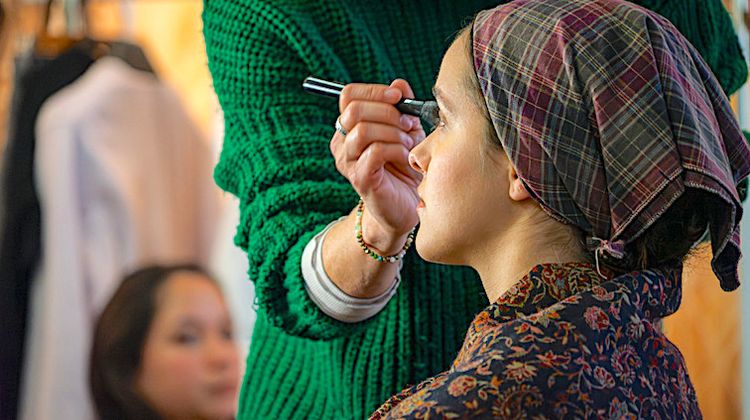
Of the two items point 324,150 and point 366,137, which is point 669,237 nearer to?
point 366,137

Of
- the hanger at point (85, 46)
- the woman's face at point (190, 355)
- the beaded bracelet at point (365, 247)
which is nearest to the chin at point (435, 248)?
the beaded bracelet at point (365, 247)

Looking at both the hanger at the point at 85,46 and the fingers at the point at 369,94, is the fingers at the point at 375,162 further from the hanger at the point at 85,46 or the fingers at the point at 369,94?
the hanger at the point at 85,46

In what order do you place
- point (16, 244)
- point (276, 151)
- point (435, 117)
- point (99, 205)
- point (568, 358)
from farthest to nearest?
point (99, 205) → point (16, 244) → point (276, 151) → point (435, 117) → point (568, 358)

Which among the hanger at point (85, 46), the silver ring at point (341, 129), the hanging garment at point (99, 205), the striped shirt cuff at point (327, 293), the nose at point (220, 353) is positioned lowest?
the nose at point (220, 353)

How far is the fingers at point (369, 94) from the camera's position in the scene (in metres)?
1.22

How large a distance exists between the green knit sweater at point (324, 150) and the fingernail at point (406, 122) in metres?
0.14

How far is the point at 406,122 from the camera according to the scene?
A: 1.25 meters

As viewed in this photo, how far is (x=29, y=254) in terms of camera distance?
2592mm

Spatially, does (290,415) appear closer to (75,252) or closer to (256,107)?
(256,107)

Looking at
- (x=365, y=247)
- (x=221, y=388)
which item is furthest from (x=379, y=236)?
(x=221, y=388)

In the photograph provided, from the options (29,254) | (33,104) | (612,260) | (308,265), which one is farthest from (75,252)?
(612,260)

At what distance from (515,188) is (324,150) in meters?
0.34

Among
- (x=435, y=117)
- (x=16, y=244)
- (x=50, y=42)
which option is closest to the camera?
(x=435, y=117)

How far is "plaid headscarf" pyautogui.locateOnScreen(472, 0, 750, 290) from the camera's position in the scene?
3.27ft
